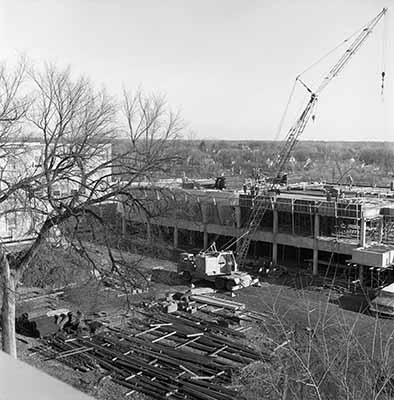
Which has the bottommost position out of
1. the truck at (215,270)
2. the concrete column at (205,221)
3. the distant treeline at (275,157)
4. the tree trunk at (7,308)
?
the truck at (215,270)

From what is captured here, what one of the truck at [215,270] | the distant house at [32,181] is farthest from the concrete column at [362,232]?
the distant house at [32,181]

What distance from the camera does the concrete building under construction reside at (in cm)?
632

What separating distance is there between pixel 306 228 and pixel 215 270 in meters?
1.61

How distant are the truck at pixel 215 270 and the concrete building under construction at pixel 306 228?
639mm

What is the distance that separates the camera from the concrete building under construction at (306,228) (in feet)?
20.7

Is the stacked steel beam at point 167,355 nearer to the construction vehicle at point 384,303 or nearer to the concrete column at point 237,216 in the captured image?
the construction vehicle at point 384,303

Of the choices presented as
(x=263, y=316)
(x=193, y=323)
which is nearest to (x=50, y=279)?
(x=193, y=323)

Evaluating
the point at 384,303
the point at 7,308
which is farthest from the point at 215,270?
the point at 7,308

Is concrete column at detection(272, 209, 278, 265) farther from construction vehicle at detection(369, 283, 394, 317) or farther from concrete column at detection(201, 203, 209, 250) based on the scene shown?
construction vehicle at detection(369, 283, 394, 317)

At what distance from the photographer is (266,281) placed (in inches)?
254

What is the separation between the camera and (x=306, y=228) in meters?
7.16

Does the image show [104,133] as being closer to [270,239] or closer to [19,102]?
[19,102]

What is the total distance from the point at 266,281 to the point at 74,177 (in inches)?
152

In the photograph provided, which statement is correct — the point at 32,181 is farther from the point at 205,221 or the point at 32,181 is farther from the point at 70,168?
the point at 205,221
